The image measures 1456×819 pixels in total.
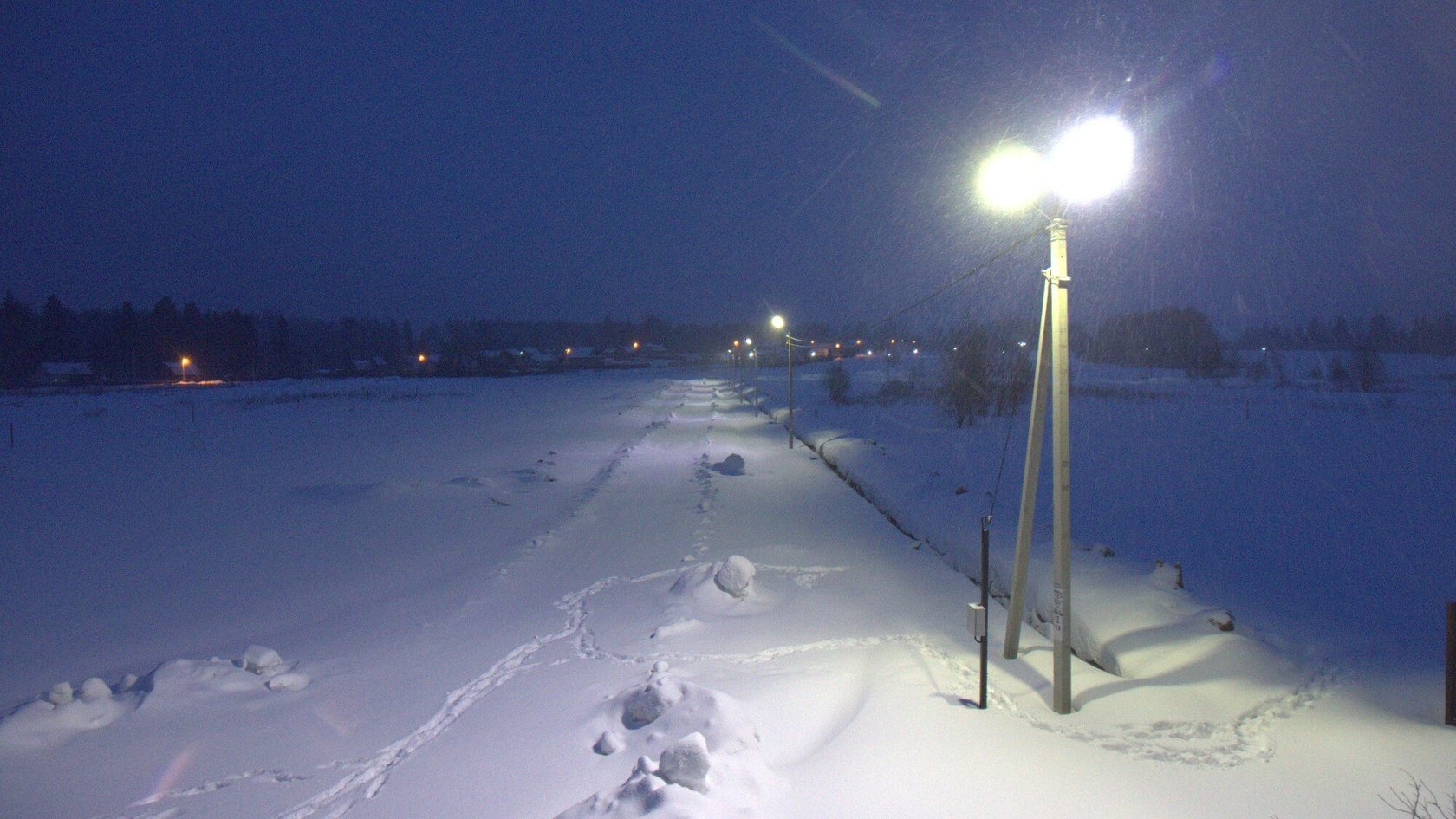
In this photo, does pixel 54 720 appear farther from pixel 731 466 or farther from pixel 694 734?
pixel 731 466

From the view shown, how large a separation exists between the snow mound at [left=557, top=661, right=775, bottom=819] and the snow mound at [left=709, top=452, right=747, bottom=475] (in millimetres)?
14615

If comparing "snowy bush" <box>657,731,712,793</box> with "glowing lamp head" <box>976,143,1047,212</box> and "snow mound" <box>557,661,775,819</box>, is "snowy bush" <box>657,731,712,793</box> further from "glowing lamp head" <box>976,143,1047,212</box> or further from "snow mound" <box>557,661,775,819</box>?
"glowing lamp head" <box>976,143,1047,212</box>

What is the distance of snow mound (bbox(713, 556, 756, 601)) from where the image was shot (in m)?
9.34

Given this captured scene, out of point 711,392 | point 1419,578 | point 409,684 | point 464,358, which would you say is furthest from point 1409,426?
point 464,358

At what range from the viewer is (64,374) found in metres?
83.8

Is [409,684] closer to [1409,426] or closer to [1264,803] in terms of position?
[1264,803]

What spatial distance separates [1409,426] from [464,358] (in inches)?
4500

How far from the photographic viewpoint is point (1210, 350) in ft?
258

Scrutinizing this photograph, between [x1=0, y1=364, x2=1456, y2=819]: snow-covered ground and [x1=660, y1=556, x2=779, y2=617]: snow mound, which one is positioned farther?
[x1=660, y1=556, x2=779, y2=617]: snow mound

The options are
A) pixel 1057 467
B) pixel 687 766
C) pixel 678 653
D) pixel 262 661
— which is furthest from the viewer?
pixel 678 653

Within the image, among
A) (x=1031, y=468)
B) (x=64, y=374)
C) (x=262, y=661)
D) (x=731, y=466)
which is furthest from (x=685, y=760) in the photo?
(x=64, y=374)

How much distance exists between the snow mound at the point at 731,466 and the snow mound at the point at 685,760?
A: 1461 centimetres

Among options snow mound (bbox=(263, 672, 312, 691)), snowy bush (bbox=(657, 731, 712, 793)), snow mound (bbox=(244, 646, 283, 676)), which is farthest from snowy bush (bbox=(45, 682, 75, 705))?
snowy bush (bbox=(657, 731, 712, 793))

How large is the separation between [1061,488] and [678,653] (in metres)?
3.93
